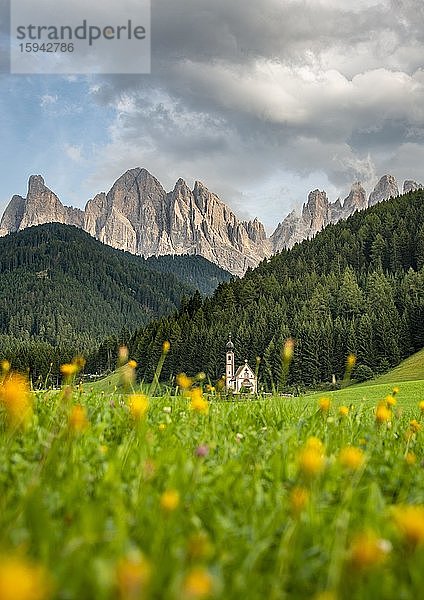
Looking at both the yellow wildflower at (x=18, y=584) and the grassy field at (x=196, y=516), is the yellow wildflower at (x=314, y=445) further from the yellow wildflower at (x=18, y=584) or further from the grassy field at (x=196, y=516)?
the yellow wildflower at (x=18, y=584)

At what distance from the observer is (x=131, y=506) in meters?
2.88

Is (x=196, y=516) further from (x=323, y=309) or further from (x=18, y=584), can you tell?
(x=323, y=309)

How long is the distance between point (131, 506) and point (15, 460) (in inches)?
39.0

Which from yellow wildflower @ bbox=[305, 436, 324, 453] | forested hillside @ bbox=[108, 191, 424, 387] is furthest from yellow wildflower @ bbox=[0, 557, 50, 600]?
forested hillside @ bbox=[108, 191, 424, 387]

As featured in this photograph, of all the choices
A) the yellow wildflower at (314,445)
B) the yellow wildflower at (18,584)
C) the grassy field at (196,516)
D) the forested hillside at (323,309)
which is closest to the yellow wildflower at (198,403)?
the grassy field at (196,516)

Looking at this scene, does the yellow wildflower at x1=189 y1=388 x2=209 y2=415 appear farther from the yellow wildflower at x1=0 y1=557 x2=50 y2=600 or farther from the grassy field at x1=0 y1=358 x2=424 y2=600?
the yellow wildflower at x1=0 y1=557 x2=50 y2=600

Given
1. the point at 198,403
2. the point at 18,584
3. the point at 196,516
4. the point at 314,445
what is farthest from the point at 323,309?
the point at 18,584

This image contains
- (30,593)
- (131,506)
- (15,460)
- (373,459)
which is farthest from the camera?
(373,459)

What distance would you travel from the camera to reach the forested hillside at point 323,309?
80.8m

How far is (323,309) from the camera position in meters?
98.9

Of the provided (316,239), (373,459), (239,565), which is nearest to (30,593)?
(239,565)

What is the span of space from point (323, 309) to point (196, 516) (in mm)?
97965

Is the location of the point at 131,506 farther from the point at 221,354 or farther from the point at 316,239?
the point at 316,239

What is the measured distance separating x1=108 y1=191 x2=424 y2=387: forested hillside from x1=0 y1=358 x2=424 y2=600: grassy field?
66.6m
